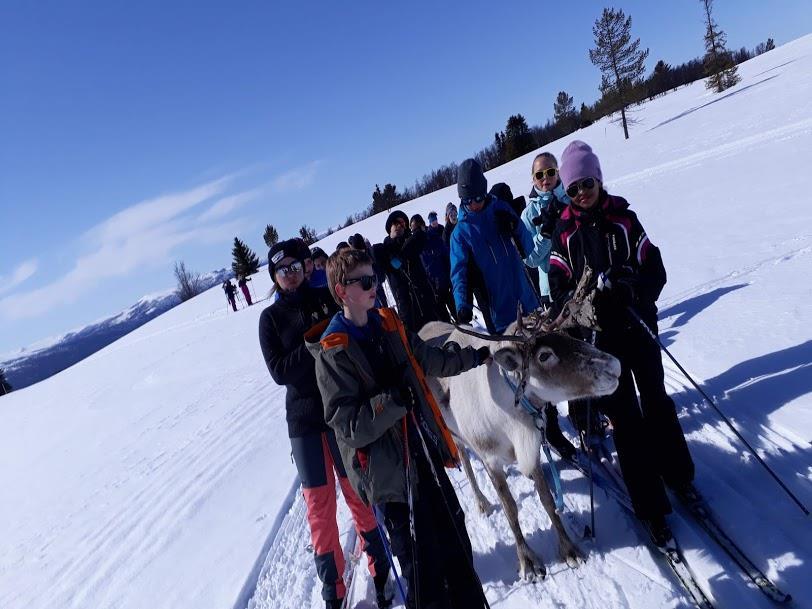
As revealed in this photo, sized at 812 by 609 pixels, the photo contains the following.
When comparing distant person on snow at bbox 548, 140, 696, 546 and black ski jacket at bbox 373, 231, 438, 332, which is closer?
distant person on snow at bbox 548, 140, 696, 546

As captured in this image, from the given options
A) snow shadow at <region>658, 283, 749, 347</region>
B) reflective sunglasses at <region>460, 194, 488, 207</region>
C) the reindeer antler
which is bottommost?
snow shadow at <region>658, 283, 749, 347</region>

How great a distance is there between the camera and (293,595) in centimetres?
361

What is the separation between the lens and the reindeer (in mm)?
2826

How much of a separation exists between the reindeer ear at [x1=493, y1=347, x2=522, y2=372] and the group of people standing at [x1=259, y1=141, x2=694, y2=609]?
115 millimetres

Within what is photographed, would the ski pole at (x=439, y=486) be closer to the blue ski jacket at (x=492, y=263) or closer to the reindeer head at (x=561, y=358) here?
the reindeer head at (x=561, y=358)

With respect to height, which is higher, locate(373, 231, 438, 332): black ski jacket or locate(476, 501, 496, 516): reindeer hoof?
locate(373, 231, 438, 332): black ski jacket

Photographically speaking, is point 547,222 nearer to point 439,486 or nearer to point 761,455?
point 439,486

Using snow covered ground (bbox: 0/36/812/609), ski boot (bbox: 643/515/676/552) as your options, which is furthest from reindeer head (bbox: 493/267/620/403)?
snow covered ground (bbox: 0/36/812/609)

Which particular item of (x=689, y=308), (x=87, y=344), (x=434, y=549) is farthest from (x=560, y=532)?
(x=87, y=344)

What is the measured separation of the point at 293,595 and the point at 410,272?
3913 millimetres

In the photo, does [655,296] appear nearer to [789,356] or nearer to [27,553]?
Result: [789,356]

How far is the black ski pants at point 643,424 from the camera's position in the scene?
9.64ft

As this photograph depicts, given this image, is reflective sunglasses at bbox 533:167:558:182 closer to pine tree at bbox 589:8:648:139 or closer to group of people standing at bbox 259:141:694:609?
group of people standing at bbox 259:141:694:609

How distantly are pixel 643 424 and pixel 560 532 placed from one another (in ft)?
3.00
